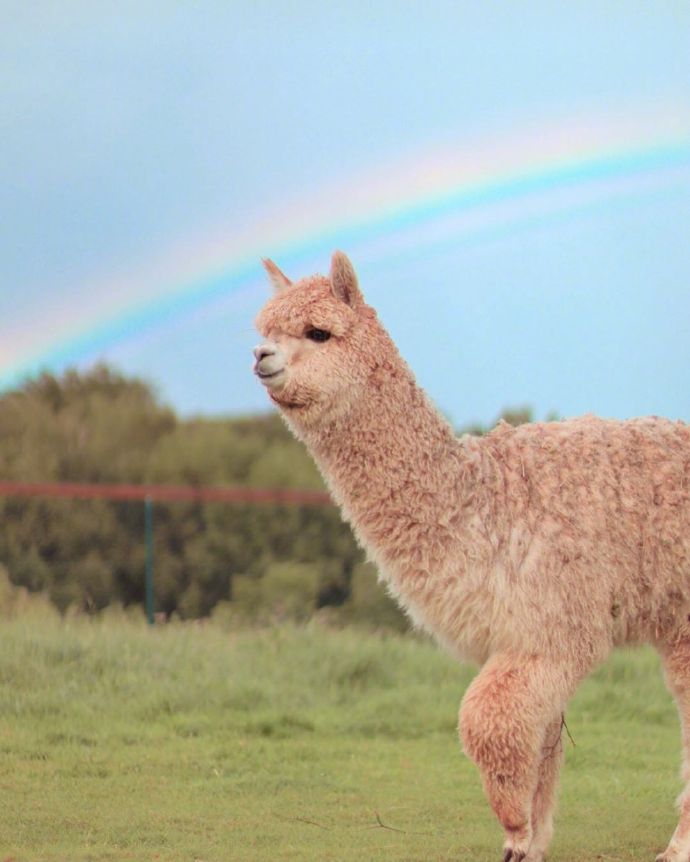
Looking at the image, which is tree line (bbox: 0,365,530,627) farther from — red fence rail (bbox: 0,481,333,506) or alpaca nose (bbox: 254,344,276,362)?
alpaca nose (bbox: 254,344,276,362)

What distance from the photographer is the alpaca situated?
16.4ft

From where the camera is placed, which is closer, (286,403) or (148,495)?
(286,403)

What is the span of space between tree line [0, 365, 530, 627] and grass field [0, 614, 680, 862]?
8.22 ft

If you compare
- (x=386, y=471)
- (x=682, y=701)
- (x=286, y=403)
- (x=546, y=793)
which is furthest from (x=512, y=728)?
(x=286, y=403)

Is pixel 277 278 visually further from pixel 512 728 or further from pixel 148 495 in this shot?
pixel 148 495

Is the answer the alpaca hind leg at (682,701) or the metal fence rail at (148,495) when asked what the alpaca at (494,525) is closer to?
the alpaca hind leg at (682,701)

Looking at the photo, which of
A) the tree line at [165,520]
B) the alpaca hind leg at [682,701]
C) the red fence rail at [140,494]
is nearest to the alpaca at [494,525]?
the alpaca hind leg at [682,701]

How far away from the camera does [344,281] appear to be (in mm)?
5262

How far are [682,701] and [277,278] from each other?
2294 mm

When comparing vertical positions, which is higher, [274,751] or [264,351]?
[264,351]

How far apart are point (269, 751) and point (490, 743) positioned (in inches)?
119

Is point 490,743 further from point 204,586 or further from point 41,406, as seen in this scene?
point 41,406

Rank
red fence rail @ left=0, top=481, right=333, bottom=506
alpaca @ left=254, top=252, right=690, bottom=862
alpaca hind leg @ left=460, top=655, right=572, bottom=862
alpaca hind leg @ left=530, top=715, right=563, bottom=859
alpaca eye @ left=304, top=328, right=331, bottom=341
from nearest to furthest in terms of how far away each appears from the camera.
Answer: alpaca hind leg @ left=460, top=655, right=572, bottom=862 → alpaca @ left=254, top=252, right=690, bottom=862 → alpaca eye @ left=304, top=328, right=331, bottom=341 → alpaca hind leg @ left=530, top=715, right=563, bottom=859 → red fence rail @ left=0, top=481, right=333, bottom=506

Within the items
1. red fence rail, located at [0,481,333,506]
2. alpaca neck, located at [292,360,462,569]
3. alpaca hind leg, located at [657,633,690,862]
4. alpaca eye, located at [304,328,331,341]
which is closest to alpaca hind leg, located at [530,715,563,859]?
alpaca hind leg, located at [657,633,690,862]
